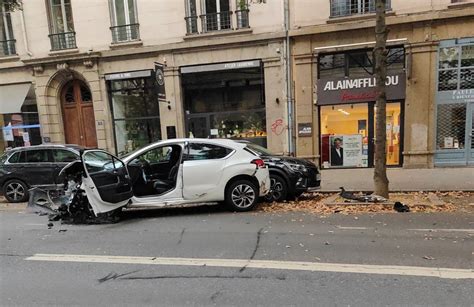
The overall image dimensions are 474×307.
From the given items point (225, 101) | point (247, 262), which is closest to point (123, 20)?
point (225, 101)

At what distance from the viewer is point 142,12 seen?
14484 mm

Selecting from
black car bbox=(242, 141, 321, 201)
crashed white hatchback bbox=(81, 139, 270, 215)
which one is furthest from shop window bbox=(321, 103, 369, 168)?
crashed white hatchback bbox=(81, 139, 270, 215)

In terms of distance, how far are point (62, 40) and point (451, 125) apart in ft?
51.4

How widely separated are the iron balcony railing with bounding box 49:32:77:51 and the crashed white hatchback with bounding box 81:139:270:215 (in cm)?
995

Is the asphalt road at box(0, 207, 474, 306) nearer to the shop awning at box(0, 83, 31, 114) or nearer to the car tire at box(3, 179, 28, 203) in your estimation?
the car tire at box(3, 179, 28, 203)

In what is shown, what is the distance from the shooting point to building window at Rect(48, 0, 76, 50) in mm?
15438

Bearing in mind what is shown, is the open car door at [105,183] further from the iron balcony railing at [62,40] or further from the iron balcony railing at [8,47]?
the iron balcony railing at [8,47]

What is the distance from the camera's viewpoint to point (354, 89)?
42.3 ft

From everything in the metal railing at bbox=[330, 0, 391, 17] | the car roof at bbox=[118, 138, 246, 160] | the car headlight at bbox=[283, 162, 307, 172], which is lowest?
the car headlight at bbox=[283, 162, 307, 172]

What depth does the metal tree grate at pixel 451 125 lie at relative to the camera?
485 inches

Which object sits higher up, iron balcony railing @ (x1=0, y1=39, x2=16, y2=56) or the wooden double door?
iron balcony railing @ (x1=0, y1=39, x2=16, y2=56)

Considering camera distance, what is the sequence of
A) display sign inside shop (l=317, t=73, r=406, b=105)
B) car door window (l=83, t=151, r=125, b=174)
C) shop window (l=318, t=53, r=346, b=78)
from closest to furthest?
car door window (l=83, t=151, r=125, b=174) < display sign inside shop (l=317, t=73, r=406, b=105) < shop window (l=318, t=53, r=346, b=78)

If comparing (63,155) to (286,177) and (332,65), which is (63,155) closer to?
(286,177)

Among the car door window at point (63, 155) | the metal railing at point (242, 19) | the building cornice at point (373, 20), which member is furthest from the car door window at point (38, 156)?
the building cornice at point (373, 20)
